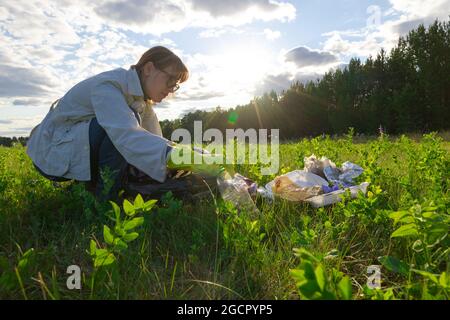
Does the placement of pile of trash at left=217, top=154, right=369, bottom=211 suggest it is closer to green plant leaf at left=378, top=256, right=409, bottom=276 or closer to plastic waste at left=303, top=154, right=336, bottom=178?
plastic waste at left=303, top=154, right=336, bottom=178

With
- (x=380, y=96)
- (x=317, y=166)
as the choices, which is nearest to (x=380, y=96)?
(x=380, y=96)

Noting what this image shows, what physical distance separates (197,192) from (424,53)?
90.3 feet

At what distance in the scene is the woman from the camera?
2.71 metres

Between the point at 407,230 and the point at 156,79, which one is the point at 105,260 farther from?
the point at 156,79

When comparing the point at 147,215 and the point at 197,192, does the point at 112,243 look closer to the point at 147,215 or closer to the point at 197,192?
the point at 147,215

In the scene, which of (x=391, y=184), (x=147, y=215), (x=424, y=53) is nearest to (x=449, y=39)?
(x=424, y=53)

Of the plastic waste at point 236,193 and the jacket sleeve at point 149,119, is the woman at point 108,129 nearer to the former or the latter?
the jacket sleeve at point 149,119

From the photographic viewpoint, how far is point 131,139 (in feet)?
8.84

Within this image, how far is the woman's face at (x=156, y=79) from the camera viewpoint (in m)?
3.30

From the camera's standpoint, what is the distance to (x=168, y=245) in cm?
207

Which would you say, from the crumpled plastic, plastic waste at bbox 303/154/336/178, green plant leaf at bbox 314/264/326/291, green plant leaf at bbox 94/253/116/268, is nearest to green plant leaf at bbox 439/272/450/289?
green plant leaf at bbox 314/264/326/291

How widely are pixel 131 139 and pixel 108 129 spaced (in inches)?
8.9

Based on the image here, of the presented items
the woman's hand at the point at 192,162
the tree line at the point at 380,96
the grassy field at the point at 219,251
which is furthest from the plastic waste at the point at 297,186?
the tree line at the point at 380,96

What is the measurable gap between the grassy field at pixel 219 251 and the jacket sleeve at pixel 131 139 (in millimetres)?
392
